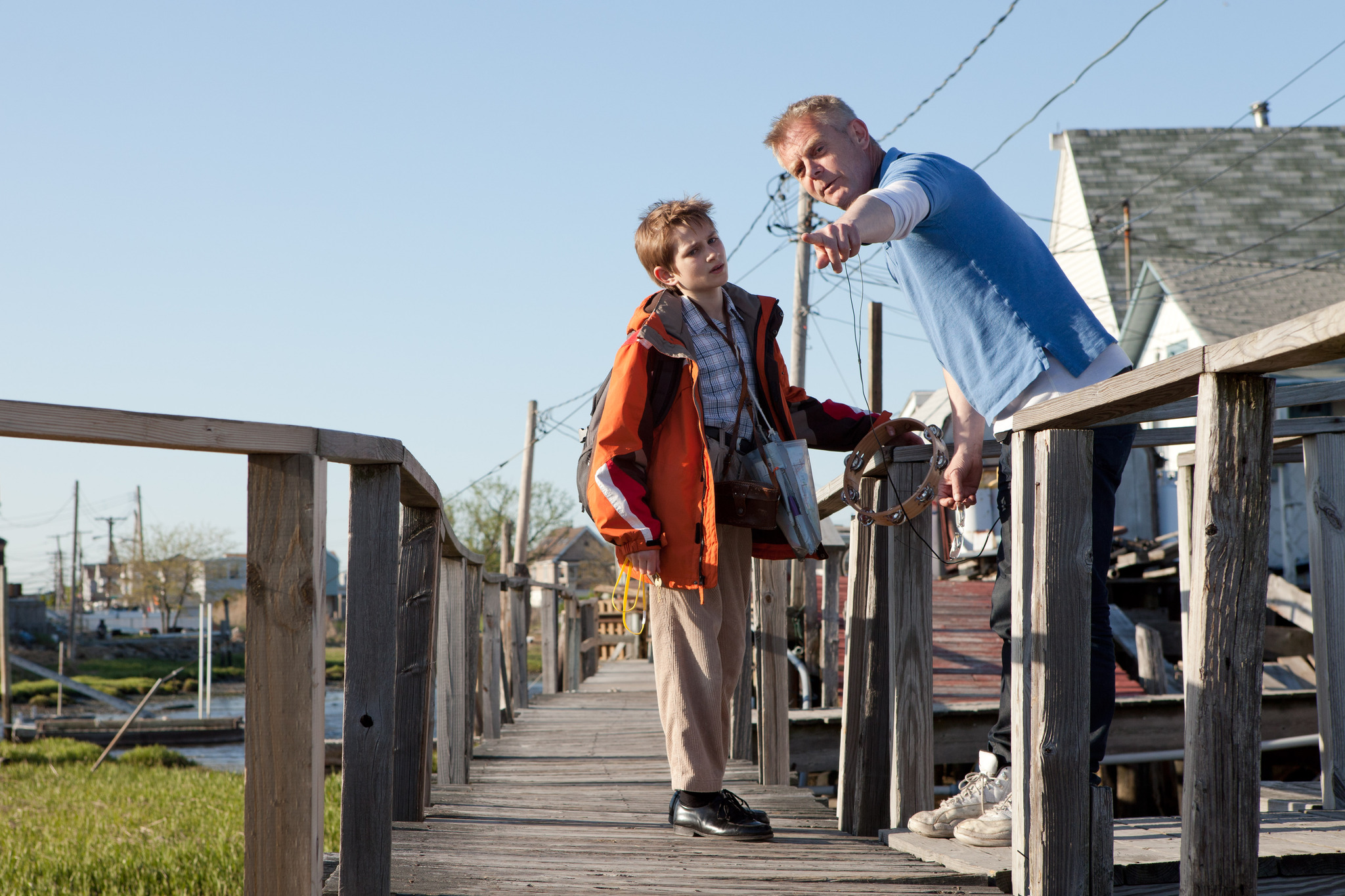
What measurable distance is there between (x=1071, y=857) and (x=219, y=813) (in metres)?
8.90

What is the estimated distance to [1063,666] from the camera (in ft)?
→ 7.63

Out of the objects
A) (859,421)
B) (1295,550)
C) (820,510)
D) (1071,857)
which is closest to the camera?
(1071,857)

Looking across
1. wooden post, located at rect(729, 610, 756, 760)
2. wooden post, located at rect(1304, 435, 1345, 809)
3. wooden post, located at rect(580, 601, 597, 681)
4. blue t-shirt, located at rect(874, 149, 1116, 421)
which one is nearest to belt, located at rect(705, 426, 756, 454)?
blue t-shirt, located at rect(874, 149, 1116, 421)

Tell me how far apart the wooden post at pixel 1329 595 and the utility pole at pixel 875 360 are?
1509cm

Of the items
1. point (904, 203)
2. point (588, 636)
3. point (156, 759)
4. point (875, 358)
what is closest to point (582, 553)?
point (588, 636)

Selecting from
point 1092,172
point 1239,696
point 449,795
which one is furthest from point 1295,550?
point 1239,696

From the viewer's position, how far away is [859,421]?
12.0 ft

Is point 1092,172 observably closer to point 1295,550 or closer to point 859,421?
point 1295,550

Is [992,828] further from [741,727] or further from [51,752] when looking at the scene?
[51,752]

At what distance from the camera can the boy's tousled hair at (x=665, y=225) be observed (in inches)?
132

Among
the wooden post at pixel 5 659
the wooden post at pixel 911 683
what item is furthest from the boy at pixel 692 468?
the wooden post at pixel 5 659

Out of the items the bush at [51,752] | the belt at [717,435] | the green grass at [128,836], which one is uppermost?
the belt at [717,435]

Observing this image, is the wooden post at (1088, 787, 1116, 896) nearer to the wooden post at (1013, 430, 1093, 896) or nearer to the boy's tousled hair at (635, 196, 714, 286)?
the wooden post at (1013, 430, 1093, 896)

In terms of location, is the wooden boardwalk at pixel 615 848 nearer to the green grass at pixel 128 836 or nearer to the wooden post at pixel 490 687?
the green grass at pixel 128 836
